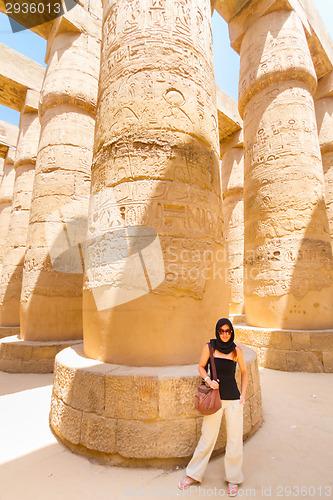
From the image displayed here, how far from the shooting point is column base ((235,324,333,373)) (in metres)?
4.61

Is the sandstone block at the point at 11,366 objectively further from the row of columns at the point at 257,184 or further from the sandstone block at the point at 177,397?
the sandstone block at the point at 177,397

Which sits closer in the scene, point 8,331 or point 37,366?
point 37,366

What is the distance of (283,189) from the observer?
553 centimetres

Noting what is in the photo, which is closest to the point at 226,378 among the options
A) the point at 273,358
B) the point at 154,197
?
the point at 154,197

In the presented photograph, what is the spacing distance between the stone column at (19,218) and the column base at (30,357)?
125 inches

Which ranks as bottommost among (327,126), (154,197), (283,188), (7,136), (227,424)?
(227,424)

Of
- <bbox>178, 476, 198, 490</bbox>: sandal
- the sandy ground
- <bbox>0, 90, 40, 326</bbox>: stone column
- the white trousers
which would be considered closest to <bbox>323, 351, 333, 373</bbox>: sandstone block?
the sandy ground

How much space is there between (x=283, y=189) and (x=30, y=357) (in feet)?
18.4

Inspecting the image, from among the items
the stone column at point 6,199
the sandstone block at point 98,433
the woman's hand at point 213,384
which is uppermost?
the stone column at point 6,199

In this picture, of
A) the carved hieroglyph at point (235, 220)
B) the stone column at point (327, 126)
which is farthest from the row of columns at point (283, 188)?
the carved hieroglyph at point (235, 220)

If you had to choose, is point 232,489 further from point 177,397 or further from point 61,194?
point 61,194

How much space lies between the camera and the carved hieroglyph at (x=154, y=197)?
253cm

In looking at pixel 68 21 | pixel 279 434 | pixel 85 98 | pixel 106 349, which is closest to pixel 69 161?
pixel 85 98

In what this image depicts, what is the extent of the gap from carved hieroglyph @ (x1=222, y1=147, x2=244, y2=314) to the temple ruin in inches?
118
